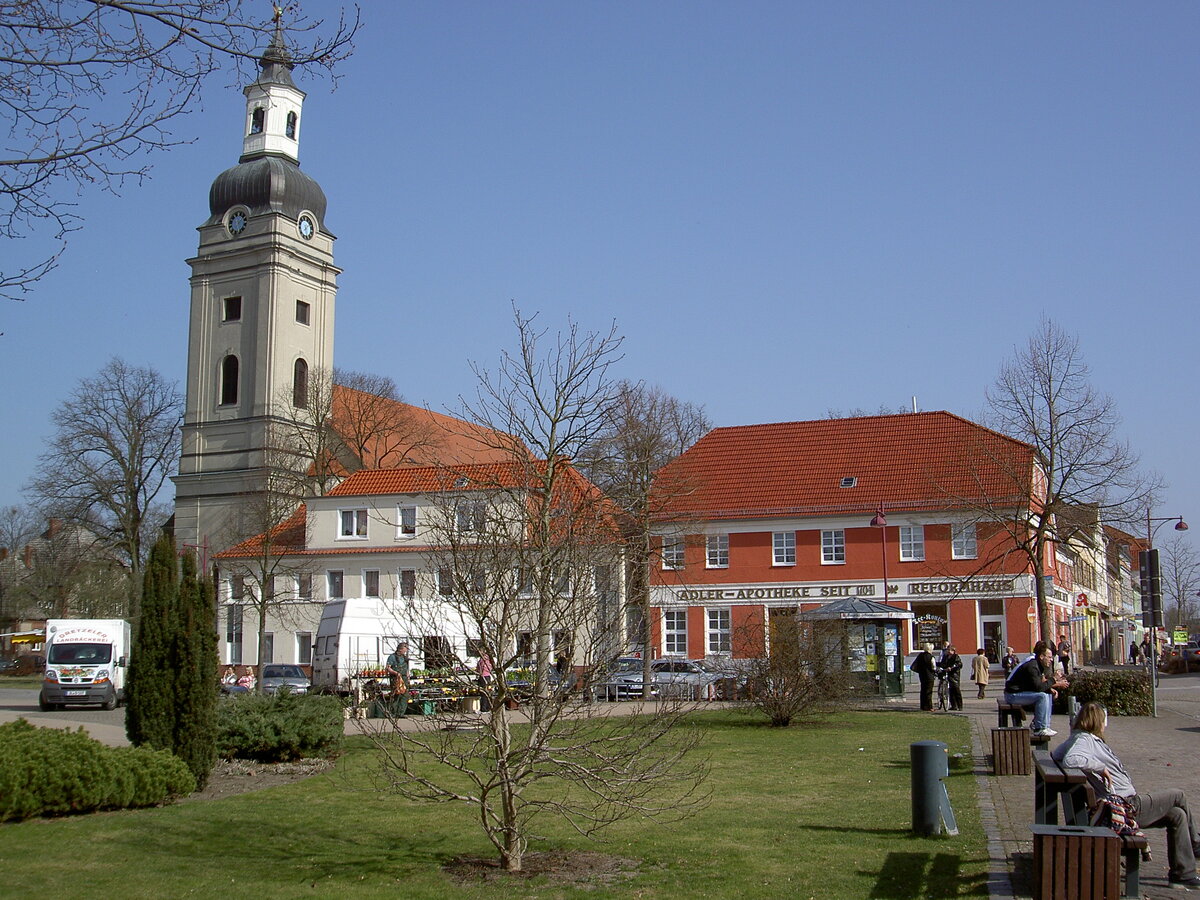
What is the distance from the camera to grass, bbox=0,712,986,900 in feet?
30.8

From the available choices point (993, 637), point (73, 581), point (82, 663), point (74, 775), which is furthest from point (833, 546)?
point (73, 581)

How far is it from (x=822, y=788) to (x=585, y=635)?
6.20m

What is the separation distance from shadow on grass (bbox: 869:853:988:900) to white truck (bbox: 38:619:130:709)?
32.2 meters

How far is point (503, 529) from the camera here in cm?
994

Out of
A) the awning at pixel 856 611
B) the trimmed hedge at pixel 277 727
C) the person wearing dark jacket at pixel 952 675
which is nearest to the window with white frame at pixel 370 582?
the awning at pixel 856 611

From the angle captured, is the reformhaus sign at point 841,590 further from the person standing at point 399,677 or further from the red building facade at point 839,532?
the person standing at point 399,677

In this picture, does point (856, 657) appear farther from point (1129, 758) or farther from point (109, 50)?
point (109, 50)

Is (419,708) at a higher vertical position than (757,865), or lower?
higher

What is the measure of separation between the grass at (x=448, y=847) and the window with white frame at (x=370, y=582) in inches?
1481

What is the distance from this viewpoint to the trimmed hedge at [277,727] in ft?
57.6

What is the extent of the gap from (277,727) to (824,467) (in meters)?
36.2

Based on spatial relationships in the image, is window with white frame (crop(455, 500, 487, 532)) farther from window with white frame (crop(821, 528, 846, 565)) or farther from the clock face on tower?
the clock face on tower

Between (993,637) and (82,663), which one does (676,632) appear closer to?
(993,637)

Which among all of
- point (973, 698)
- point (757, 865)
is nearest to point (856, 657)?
point (973, 698)
